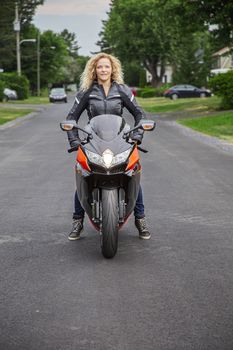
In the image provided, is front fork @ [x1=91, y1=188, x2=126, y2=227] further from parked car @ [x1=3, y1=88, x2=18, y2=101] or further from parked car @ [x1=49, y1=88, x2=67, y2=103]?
parked car @ [x1=49, y1=88, x2=67, y2=103]

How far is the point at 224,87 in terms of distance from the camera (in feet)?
107

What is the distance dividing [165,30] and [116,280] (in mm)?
80694

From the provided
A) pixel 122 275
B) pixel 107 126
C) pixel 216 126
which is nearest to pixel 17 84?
pixel 216 126

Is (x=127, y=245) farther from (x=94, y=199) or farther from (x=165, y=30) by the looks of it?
(x=165, y=30)

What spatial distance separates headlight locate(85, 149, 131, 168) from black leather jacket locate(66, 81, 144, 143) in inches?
22.1

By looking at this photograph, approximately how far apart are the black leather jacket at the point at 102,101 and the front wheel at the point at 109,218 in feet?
2.56

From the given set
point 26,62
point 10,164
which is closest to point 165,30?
point 26,62

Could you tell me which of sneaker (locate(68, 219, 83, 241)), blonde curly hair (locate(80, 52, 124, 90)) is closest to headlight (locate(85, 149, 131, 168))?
blonde curly hair (locate(80, 52, 124, 90))

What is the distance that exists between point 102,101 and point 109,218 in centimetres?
125

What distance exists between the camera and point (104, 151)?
5.95 meters

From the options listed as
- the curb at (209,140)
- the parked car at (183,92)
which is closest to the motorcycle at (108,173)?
the curb at (209,140)

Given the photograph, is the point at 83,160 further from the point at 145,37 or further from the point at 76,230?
the point at 145,37

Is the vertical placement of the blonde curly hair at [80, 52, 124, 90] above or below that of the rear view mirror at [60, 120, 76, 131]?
above

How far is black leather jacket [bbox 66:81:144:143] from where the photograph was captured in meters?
6.54
